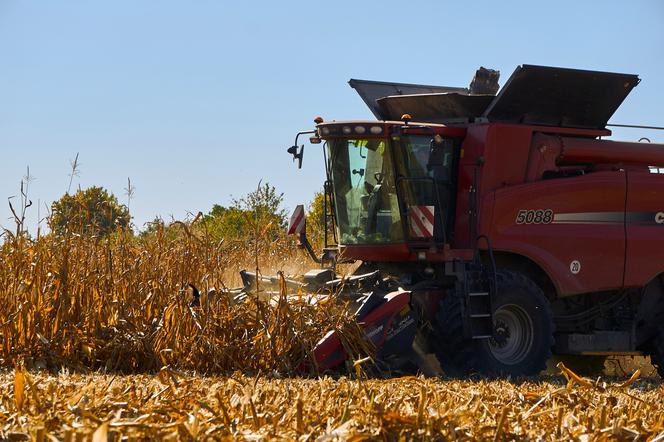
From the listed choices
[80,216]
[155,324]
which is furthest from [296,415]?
[80,216]

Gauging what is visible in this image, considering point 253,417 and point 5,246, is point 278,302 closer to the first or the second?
point 5,246

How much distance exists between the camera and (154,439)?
2688mm

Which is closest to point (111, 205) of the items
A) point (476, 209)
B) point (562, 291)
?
point (476, 209)

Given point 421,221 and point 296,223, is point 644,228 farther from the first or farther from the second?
point 296,223

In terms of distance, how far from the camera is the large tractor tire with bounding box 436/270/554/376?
8922 mm

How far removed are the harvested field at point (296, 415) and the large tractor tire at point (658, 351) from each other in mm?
7015

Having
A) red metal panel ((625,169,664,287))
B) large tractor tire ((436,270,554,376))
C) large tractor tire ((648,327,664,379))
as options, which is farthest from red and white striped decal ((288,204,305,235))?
large tractor tire ((648,327,664,379))

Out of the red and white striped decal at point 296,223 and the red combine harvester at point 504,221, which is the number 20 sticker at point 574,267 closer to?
the red combine harvester at point 504,221

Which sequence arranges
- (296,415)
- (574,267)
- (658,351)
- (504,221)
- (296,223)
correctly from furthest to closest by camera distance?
(658,351), (296,223), (574,267), (504,221), (296,415)

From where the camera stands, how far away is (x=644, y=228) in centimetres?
1030

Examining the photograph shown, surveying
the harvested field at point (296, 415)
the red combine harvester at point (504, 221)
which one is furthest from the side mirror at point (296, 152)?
the harvested field at point (296, 415)

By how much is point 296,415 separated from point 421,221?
653cm

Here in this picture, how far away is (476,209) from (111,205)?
3416 mm

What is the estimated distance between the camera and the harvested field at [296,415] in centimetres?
274
